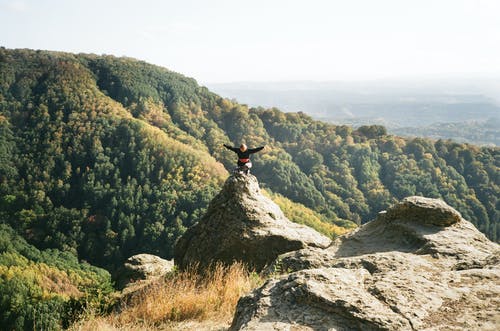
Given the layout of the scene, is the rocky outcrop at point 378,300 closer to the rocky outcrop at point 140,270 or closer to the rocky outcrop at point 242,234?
the rocky outcrop at point 242,234

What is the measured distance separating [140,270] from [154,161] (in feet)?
337

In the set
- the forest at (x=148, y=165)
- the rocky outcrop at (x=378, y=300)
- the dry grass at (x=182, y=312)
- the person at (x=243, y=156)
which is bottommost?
the forest at (x=148, y=165)

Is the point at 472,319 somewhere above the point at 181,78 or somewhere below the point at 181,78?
below

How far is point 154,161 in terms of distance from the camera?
11494 centimetres

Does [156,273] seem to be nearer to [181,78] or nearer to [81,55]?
[181,78]

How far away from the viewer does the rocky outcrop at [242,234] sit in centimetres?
1135

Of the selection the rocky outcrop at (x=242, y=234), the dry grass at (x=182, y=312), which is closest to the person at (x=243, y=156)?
the rocky outcrop at (x=242, y=234)

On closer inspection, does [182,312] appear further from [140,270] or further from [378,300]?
[140,270]

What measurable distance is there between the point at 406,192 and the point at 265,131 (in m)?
64.5

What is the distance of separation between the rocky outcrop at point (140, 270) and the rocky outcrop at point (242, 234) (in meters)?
3.02

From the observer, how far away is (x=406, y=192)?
12525 centimetres

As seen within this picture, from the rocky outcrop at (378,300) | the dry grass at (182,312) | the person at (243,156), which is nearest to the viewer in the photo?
the rocky outcrop at (378,300)

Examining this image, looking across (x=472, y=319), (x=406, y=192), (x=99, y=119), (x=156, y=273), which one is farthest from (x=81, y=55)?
(x=472, y=319)

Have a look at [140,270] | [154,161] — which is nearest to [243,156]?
[140,270]
